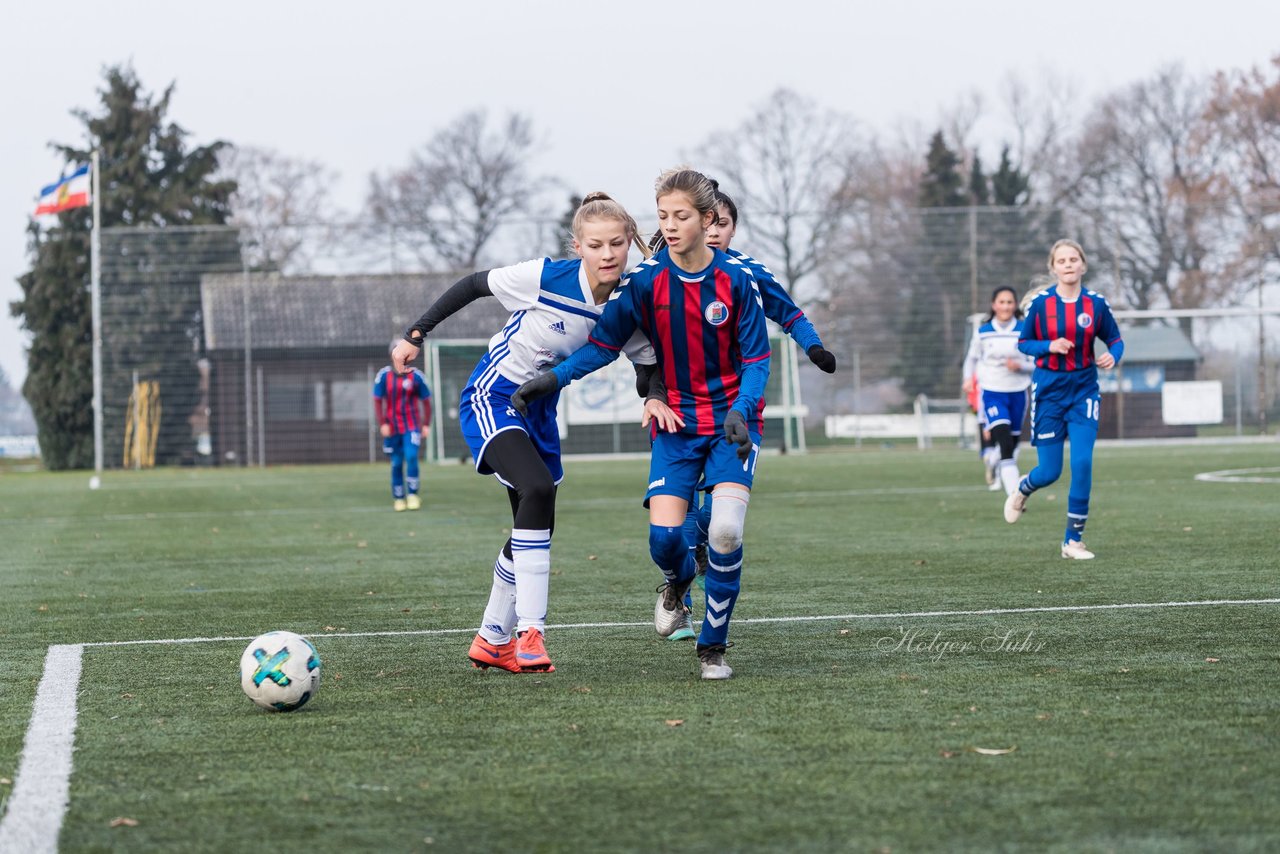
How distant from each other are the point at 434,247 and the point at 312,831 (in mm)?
38078

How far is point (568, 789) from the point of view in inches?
152

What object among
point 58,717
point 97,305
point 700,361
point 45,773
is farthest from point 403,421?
point 97,305

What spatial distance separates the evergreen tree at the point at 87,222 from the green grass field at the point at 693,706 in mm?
33778

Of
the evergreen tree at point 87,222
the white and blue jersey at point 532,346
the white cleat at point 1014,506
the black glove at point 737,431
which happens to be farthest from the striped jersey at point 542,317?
the evergreen tree at point 87,222

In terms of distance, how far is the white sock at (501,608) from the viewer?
600 cm

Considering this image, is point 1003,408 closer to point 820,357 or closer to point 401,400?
point 401,400

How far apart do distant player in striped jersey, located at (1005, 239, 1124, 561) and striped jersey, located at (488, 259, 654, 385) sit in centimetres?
482

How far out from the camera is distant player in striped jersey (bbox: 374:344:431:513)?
17.6 metres

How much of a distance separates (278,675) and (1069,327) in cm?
658

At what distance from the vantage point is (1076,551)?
987 centimetres

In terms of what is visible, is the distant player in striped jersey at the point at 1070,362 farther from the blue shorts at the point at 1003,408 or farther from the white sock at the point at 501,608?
the blue shorts at the point at 1003,408

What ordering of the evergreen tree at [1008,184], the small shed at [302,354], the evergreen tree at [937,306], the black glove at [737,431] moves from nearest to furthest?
1. the black glove at [737,431]
2. the evergreen tree at [937,306]
3. the small shed at [302,354]
4. the evergreen tree at [1008,184]

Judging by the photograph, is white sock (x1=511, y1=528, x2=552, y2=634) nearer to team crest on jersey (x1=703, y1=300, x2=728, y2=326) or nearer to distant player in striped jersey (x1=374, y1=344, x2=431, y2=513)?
team crest on jersey (x1=703, y1=300, x2=728, y2=326)

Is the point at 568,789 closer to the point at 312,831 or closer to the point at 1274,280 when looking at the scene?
the point at 312,831
